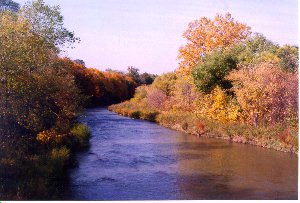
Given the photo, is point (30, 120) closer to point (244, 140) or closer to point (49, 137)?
point (49, 137)

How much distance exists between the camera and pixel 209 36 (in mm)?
30016

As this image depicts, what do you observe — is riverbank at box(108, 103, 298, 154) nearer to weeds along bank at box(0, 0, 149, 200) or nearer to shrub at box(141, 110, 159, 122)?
shrub at box(141, 110, 159, 122)

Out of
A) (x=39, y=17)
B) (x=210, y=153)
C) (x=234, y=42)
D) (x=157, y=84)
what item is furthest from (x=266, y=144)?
(x=157, y=84)

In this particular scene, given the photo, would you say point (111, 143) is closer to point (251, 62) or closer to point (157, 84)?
point (251, 62)

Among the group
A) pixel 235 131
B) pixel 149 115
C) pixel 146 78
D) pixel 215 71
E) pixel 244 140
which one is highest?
pixel 146 78

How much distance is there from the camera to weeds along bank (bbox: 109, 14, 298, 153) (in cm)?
2139

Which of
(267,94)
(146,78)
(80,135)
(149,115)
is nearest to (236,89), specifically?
(267,94)

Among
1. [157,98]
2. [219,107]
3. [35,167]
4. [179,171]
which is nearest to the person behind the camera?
[35,167]

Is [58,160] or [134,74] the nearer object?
[58,160]

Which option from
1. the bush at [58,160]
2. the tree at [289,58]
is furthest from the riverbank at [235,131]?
the bush at [58,160]

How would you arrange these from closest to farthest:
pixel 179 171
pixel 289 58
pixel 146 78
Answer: pixel 179 171, pixel 289 58, pixel 146 78

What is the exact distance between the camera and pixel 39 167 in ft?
44.1

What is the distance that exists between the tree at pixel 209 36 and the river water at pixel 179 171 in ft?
29.7

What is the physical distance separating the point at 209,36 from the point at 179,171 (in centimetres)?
1622
